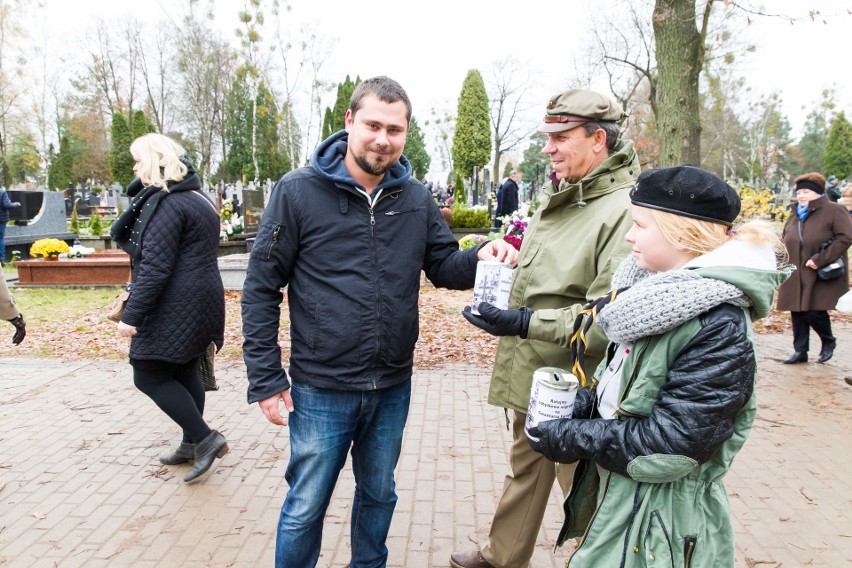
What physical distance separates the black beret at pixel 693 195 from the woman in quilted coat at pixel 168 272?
2.63m

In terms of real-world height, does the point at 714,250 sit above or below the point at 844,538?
above

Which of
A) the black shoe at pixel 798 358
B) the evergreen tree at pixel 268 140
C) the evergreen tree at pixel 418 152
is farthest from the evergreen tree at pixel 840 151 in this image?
the black shoe at pixel 798 358

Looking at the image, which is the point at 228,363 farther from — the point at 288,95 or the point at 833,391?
the point at 288,95

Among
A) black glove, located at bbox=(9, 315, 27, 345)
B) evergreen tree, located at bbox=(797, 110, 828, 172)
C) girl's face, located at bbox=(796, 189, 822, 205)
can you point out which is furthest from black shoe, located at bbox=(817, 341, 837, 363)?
evergreen tree, located at bbox=(797, 110, 828, 172)

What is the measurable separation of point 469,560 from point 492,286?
55.9 inches

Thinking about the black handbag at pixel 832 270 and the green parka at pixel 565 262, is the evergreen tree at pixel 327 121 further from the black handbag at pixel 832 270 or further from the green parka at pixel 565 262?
the green parka at pixel 565 262

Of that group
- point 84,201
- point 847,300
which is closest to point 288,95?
point 84,201

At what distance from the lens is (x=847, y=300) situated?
4.61 m

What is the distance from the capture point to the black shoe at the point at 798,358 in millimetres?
6340

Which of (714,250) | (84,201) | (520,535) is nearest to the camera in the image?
(714,250)

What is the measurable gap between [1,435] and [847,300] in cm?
660

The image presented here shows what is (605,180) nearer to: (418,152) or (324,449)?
(324,449)

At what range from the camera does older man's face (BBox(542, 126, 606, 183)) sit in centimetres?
223

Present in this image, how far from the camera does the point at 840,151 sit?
165 feet
